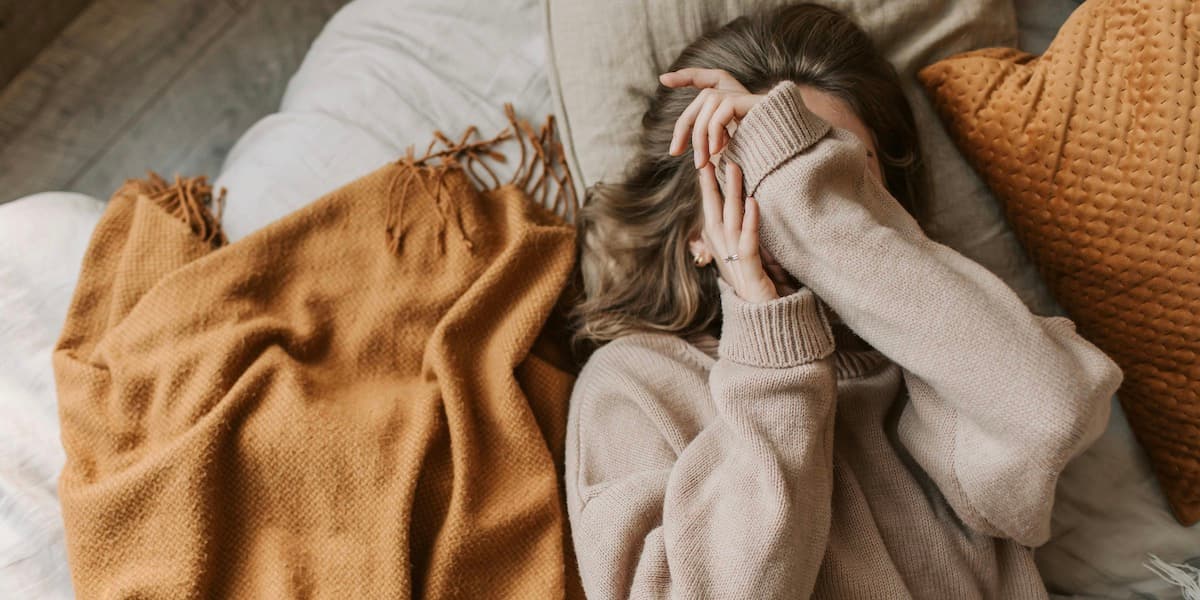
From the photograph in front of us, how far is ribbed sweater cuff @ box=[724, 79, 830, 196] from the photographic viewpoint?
32.6 inches

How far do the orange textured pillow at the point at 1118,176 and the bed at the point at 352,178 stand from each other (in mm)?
79

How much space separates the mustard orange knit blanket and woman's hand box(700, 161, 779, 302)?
0.25 metres

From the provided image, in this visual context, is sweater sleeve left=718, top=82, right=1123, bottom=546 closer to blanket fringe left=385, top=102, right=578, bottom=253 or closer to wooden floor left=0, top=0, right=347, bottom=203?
blanket fringe left=385, top=102, right=578, bottom=253

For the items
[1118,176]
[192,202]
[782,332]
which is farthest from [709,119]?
[192,202]

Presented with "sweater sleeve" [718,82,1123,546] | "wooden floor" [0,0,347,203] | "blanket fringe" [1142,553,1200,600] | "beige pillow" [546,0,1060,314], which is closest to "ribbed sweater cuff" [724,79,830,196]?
"sweater sleeve" [718,82,1123,546]

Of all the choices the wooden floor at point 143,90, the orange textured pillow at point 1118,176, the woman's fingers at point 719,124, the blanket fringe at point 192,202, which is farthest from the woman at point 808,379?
the wooden floor at point 143,90

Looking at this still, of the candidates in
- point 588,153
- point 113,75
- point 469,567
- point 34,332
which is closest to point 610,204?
point 588,153

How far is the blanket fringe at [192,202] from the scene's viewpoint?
1.14 meters

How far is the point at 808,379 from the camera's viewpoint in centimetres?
84

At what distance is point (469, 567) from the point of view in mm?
940

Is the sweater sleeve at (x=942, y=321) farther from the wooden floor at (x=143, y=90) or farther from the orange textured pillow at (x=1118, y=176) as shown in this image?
the wooden floor at (x=143, y=90)

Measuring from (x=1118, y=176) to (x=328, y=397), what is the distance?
0.90m

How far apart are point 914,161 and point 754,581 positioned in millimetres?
557

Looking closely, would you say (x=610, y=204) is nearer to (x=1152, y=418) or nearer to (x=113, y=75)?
(x=1152, y=418)
